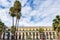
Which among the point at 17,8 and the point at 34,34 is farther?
the point at 34,34

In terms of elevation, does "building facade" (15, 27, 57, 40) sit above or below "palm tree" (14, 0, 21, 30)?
below

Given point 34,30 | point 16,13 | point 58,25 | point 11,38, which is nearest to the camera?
point 58,25

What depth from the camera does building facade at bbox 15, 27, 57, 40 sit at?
103 m

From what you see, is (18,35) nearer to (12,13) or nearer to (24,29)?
(24,29)

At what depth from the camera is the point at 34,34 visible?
346 feet

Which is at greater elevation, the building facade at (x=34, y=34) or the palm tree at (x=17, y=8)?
the palm tree at (x=17, y=8)

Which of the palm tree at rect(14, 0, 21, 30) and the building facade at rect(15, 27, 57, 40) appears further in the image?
the building facade at rect(15, 27, 57, 40)

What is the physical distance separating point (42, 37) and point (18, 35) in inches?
488

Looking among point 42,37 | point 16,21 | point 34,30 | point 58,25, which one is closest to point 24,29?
point 34,30

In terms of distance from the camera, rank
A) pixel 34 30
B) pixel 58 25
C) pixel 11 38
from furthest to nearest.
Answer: pixel 34 30
pixel 11 38
pixel 58 25

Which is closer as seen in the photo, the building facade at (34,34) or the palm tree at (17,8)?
the palm tree at (17,8)

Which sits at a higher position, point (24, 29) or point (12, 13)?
point (12, 13)

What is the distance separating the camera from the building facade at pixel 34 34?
4045 inches

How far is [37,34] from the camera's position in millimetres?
104438
